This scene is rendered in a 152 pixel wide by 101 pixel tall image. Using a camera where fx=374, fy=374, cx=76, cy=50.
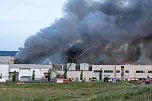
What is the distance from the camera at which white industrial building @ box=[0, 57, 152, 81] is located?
114700 mm

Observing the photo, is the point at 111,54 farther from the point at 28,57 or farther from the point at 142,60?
the point at 28,57

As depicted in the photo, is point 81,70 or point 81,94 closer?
point 81,94

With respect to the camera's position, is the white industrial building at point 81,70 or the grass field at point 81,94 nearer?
the grass field at point 81,94

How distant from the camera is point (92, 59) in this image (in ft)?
440

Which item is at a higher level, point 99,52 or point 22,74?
point 99,52

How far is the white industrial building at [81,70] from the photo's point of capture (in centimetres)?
11470

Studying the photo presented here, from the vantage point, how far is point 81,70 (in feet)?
381

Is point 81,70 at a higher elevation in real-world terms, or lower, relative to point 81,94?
higher

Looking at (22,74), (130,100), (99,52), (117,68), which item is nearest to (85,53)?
(99,52)

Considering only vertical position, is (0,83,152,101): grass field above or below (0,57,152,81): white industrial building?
below

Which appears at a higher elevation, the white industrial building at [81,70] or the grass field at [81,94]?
the white industrial building at [81,70]

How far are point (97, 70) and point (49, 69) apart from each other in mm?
16388

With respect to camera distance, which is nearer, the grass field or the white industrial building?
the grass field

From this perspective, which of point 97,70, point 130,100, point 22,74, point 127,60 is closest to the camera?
point 130,100
